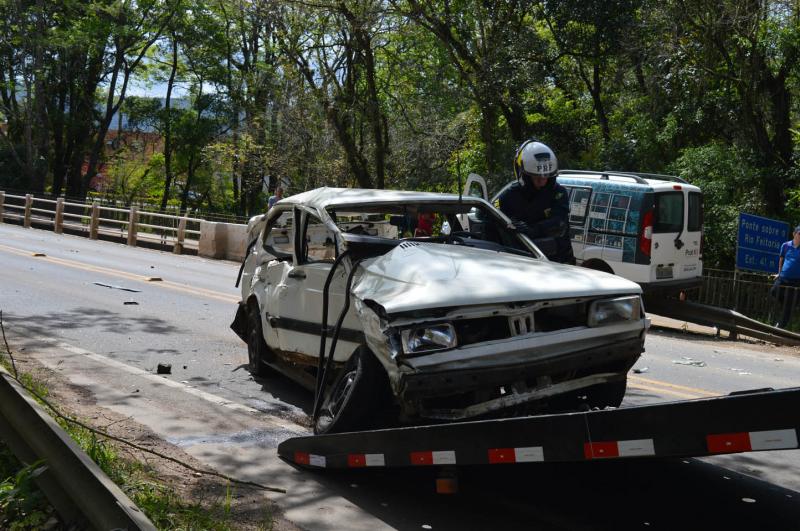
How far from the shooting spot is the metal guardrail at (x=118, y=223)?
2722 centimetres

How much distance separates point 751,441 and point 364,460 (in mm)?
2372

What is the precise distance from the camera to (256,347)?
852 cm

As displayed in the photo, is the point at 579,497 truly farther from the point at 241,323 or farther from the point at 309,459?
the point at 241,323

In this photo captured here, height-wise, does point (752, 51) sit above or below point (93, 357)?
above

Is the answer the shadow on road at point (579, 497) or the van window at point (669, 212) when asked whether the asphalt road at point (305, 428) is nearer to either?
the shadow on road at point (579, 497)

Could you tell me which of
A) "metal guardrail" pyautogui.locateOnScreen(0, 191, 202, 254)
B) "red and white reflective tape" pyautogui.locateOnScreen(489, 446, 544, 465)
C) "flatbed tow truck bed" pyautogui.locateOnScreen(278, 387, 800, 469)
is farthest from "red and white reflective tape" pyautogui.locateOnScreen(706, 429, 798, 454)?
"metal guardrail" pyautogui.locateOnScreen(0, 191, 202, 254)

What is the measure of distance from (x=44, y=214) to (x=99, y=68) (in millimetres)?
15190

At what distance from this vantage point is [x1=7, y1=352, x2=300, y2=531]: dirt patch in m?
4.94

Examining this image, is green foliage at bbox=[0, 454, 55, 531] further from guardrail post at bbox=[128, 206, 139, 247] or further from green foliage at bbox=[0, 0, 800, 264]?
guardrail post at bbox=[128, 206, 139, 247]

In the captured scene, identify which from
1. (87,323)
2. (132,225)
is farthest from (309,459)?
(132,225)

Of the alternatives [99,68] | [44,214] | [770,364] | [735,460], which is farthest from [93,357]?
[99,68]

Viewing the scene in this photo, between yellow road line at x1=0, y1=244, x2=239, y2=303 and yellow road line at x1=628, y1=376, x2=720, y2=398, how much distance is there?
737 cm

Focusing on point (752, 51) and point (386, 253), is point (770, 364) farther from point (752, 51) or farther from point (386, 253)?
point (752, 51)

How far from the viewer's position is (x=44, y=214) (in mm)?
37594
